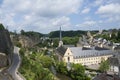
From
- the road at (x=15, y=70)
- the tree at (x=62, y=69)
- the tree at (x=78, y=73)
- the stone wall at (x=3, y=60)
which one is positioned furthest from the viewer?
the tree at (x=62, y=69)

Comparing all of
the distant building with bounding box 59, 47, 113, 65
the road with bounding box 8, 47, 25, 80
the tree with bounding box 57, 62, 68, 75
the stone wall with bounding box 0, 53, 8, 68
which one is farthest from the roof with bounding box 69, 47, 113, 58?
the stone wall with bounding box 0, 53, 8, 68

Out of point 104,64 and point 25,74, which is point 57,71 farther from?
point 25,74

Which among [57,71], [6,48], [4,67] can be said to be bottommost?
[57,71]

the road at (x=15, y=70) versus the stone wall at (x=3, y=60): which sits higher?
the stone wall at (x=3, y=60)

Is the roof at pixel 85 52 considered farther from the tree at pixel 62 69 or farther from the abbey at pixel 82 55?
the tree at pixel 62 69

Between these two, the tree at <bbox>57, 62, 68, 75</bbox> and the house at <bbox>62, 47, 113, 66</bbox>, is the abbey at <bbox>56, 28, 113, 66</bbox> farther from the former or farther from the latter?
the tree at <bbox>57, 62, 68, 75</bbox>

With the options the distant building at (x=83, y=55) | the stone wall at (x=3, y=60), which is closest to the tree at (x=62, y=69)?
the stone wall at (x=3, y=60)

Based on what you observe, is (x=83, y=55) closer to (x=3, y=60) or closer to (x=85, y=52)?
(x=85, y=52)

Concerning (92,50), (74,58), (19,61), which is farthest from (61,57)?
(19,61)

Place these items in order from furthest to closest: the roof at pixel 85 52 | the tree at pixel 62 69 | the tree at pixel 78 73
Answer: the roof at pixel 85 52 → the tree at pixel 62 69 → the tree at pixel 78 73

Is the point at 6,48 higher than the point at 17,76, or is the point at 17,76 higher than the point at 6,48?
the point at 6,48

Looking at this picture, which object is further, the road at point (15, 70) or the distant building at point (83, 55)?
the distant building at point (83, 55)
